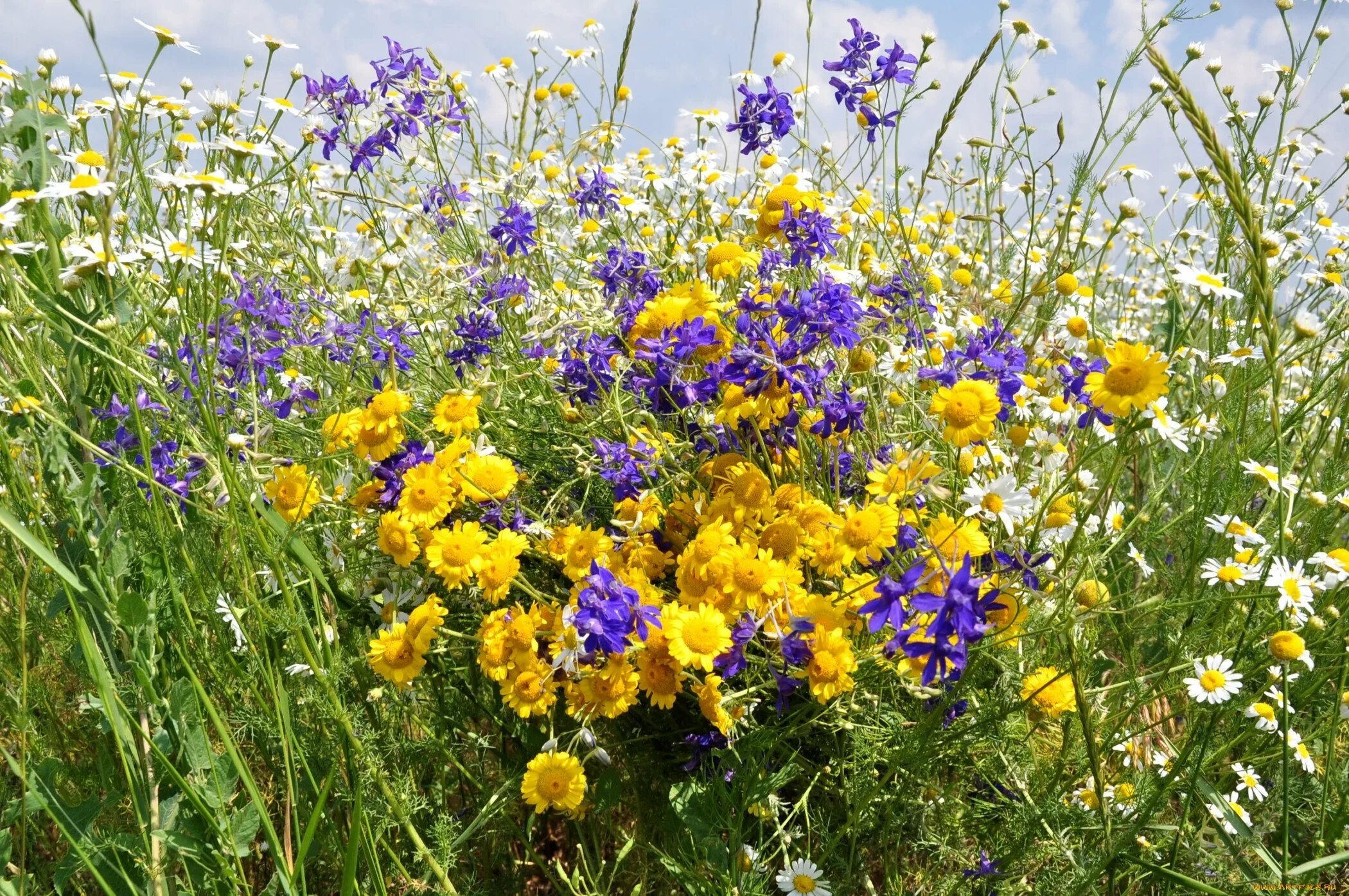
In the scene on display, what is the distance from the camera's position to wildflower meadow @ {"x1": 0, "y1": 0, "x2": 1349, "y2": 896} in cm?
145

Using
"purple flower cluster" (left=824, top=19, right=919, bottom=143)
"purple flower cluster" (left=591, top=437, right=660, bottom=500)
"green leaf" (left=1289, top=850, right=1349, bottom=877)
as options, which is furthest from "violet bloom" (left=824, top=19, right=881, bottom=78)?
"green leaf" (left=1289, top=850, right=1349, bottom=877)

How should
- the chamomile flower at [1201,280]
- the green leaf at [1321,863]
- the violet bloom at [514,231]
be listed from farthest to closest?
the violet bloom at [514,231]
the chamomile flower at [1201,280]
the green leaf at [1321,863]

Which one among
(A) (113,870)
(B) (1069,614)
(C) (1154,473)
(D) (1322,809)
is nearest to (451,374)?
(A) (113,870)

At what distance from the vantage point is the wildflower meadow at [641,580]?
145 centimetres

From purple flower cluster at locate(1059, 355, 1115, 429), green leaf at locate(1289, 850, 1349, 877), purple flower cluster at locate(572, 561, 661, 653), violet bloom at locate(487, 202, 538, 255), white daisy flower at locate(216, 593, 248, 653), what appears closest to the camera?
green leaf at locate(1289, 850, 1349, 877)

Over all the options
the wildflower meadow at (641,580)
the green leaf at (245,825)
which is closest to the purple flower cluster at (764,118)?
the wildflower meadow at (641,580)

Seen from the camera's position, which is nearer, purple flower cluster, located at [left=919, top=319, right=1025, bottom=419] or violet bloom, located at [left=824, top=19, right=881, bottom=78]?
purple flower cluster, located at [left=919, top=319, right=1025, bottom=419]

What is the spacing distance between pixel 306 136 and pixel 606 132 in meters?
0.99

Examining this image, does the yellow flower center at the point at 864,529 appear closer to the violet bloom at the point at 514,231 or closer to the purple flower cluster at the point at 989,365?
the purple flower cluster at the point at 989,365

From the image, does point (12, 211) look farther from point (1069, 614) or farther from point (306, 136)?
point (1069, 614)

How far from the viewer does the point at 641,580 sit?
1591 mm

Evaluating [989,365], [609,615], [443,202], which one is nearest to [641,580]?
[609,615]

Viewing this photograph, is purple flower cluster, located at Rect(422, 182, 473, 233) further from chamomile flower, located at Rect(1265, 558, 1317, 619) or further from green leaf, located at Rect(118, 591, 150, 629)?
chamomile flower, located at Rect(1265, 558, 1317, 619)

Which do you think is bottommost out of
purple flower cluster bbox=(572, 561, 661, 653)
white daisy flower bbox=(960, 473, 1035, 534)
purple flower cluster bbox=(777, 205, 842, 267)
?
purple flower cluster bbox=(572, 561, 661, 653)
